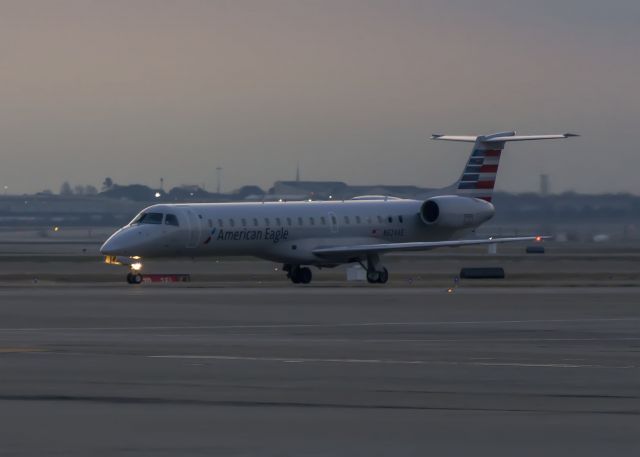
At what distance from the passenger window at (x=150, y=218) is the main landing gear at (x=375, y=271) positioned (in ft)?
27.5

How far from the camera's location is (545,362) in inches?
792

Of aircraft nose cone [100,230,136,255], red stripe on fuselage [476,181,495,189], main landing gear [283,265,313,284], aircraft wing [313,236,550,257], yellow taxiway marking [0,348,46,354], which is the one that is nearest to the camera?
yellow taxiway marking [0,348,46,354]

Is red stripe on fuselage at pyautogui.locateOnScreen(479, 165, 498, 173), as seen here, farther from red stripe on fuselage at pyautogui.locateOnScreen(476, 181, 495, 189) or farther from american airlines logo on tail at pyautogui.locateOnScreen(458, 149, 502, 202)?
red stripe on fuselage at pyautogui.locateOnScreen(476, 181, 495, 189)

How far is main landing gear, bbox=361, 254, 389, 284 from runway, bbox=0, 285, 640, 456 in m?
18.1

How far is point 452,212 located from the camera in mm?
54906

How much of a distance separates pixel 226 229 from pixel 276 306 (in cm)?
1652

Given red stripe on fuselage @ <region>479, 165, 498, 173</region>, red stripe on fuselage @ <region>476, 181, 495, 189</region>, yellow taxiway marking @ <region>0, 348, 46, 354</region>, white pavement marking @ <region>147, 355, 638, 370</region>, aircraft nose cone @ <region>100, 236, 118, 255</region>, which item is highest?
red stripe on fuselage @ <region>479, 165, 498, 173</region>

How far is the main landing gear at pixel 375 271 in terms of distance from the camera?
52.1 meters

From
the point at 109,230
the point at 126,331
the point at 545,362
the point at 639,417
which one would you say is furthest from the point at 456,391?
the point at 109,230

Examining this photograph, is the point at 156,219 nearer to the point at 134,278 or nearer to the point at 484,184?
the point at 134,278

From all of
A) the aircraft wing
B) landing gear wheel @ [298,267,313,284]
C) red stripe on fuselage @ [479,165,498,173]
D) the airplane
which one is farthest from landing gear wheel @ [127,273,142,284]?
red stripe on fuselage @ [479,165,498,173]

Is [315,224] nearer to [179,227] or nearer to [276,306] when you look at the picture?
[179,227]

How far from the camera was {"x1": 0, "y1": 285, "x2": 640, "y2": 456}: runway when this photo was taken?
12484mm

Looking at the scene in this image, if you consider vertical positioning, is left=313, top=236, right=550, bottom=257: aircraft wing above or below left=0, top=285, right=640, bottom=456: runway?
above
